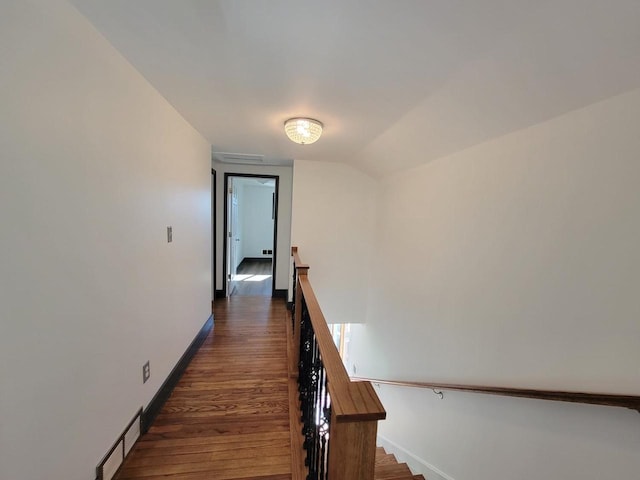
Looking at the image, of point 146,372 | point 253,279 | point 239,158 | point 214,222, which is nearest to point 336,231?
point 239,158

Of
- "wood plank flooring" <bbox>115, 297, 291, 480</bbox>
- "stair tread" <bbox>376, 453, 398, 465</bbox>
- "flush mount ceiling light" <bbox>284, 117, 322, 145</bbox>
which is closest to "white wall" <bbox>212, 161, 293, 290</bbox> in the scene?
"wood plank flooring" <bbox>115, 297, 291, 480</bbox>

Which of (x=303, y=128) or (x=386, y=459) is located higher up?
(x=303, y=128)

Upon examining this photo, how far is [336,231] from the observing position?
4.00 meters

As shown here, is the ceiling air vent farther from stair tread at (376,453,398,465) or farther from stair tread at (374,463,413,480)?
stair tread at (376,453,398,465)

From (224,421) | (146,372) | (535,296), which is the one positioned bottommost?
(224,421)

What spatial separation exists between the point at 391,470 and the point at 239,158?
3957 millimetres

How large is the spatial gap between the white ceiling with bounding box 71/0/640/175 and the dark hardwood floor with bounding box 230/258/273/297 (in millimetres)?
3510

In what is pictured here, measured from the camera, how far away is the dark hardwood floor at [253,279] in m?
4.89

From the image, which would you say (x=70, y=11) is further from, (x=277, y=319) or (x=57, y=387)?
(x=277, y=319)

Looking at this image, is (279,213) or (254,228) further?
(254,228)

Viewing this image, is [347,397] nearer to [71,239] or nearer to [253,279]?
[71,239]

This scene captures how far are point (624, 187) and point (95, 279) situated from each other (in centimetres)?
234

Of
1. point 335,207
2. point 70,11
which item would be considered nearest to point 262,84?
point 70,11

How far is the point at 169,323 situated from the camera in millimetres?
2109
